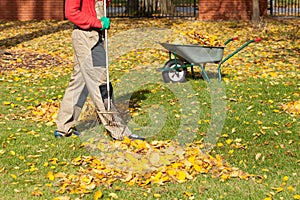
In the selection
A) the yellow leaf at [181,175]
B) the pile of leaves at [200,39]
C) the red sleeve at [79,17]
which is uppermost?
the red sleeve at [79,17]

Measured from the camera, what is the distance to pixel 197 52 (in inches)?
388

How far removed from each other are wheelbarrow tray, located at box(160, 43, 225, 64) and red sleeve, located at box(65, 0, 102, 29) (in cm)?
328

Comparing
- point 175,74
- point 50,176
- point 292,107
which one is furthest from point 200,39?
point 50,176

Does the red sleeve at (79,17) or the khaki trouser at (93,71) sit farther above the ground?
the red sleeve at (79,17)

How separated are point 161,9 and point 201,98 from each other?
43.1 feet

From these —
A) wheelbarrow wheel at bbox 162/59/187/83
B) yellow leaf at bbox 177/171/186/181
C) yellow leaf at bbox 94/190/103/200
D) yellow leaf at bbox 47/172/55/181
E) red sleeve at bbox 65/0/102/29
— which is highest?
red sleeve at bbox 65/0/102/29

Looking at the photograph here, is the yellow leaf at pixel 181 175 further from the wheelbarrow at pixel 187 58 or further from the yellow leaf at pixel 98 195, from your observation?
the wheelbarrow at pixel 187 58

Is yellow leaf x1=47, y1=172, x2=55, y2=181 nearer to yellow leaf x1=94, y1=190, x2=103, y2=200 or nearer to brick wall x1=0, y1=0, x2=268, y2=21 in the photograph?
yellow leaf x1=94, y1=190, x2=103, y2=200

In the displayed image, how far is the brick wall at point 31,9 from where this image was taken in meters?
20.9

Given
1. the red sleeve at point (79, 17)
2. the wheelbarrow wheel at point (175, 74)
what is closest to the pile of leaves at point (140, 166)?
the red sleeve at point (79, 17)

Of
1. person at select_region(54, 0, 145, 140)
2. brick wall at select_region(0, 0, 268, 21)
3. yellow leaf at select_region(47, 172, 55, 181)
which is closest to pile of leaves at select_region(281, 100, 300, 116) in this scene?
person at select_region(54, 0, 145, 140)

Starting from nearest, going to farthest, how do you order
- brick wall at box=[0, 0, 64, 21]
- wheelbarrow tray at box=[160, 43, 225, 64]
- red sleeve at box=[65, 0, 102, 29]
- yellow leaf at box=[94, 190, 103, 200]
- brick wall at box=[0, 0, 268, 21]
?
yellow leaf at box=[94, 190, 103, 200] < red sleeve at box=[65, 0, 102, 29] < wheelbarrow tray at box=[160, 43, 225, 64] < brick wall at box=[0, 0, 268, 21] < brick wall at box=[0, 0, 64, 21]

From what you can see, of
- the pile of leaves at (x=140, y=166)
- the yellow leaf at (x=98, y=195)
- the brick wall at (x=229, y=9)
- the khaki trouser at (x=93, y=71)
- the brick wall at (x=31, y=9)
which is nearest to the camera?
the yellow leaf at (x=98, y=195)

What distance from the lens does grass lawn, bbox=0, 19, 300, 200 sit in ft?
18.2
